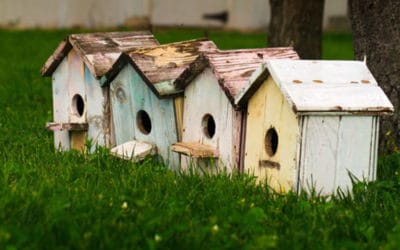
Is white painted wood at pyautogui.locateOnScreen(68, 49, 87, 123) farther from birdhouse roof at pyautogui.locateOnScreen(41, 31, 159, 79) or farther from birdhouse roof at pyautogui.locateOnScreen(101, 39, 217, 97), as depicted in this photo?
birdhouse roof at pyautogui.locateOnScreen(101, 39, 217, 97)

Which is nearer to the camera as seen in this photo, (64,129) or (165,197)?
(165,197)

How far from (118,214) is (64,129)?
229 cm

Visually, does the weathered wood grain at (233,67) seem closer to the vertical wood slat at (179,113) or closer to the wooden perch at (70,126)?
the vertical wood slat at (179,113)

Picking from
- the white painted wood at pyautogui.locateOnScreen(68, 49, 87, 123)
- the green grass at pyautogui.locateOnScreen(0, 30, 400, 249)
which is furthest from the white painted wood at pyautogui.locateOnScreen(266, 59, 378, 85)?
the white painted wood at pyautogui.locateOnScreen(68, 49, 87, 123)

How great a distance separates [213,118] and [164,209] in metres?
1.17

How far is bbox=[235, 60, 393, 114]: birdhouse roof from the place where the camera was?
4.49 meters

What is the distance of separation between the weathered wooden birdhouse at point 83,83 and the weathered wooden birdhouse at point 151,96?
156 millimetres

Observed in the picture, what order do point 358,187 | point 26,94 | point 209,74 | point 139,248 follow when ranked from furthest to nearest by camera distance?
point 26,94 < point 209,74 < point 358,187 < point 139,248

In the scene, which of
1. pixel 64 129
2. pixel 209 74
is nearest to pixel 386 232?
pixel 209 74

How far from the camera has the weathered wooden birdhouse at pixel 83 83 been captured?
5902mm

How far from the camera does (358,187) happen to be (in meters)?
4.60

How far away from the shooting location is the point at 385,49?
5855 mm

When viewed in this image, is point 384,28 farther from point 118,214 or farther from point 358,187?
point 118,214

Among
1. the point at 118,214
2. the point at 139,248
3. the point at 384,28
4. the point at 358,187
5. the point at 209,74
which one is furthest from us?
the point at 384,28
